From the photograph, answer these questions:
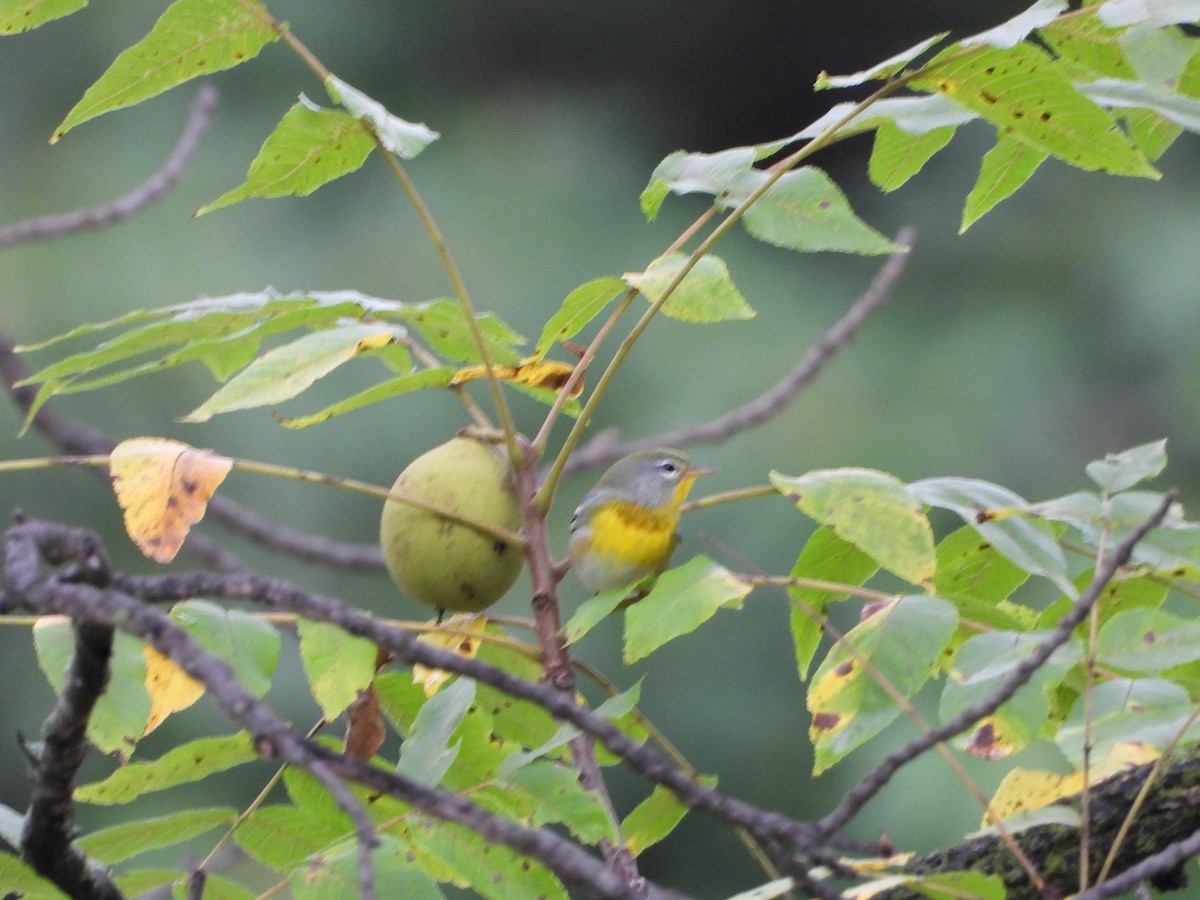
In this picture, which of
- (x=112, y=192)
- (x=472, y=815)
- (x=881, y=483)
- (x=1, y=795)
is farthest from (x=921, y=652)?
(x=1, y=795)

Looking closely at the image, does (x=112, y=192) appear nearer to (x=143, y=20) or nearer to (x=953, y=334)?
(x=143, y=20)

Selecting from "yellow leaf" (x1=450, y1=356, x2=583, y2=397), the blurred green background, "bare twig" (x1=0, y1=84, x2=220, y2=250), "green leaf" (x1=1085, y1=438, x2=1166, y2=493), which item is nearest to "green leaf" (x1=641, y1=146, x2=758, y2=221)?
"yellow leaf" (x1=450, y1=356, x2=583, y2=397)

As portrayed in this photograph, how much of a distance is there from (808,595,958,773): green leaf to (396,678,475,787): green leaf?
8.7 inches

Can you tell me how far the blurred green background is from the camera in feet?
10.5

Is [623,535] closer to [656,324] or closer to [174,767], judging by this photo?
[174,767]

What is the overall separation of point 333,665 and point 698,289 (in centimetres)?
42

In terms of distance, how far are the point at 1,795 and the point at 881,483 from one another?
3540 millimetres

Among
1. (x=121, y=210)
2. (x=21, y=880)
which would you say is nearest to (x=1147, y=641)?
(x=21, y=880)

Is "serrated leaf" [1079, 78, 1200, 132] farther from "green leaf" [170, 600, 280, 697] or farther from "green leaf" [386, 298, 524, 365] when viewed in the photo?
"green leaf" [170, 600, 280, 697]

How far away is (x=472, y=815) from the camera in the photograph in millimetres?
478

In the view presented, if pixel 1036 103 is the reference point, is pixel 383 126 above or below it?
above

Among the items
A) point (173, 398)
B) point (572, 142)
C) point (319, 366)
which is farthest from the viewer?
point (572, 142)

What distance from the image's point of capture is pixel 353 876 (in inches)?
29.0

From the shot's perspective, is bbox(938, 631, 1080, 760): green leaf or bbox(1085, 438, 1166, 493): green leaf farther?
bbox(1085, 438, 1166, 493): green leaf
